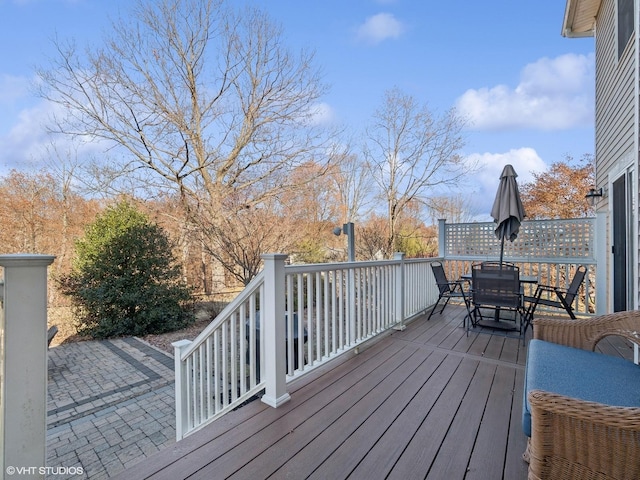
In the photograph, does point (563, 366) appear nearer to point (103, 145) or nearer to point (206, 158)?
point (206, 158)

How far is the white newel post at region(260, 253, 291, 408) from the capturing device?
214 cm

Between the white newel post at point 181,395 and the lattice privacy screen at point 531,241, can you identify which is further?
the lattice privacy screen at point 531,241

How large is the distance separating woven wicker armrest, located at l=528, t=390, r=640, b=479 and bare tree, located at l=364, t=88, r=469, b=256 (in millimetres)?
10316

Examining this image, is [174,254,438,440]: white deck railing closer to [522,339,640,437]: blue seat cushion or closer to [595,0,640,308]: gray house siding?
[522,339,640,437]: blue seat cushion

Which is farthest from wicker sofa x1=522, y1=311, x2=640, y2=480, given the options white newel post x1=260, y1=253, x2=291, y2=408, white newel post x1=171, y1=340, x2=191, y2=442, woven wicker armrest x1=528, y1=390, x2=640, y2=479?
white newel post x1=171, y1=340, x2=191, y2=442

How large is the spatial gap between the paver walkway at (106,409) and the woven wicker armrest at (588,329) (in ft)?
12.1

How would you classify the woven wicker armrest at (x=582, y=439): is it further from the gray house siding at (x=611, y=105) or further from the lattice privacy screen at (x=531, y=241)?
the lattice privacy screen at (x=531, y=241)

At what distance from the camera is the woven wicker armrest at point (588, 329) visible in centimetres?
198

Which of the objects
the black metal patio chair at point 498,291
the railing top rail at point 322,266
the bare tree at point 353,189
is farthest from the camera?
the bare tree at point 353,189

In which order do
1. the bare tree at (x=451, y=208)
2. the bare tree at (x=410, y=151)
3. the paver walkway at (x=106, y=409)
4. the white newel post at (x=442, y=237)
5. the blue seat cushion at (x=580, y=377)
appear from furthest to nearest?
the bare tree at (x=451, y=208) → the bare tree at (x=410, y=151) → the white newel post at (x=442, y=237) → the paver walkway at (x=106, y=409) → the blue seat cushion at (x=580, y=377)

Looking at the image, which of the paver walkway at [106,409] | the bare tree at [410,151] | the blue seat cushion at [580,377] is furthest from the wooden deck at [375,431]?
the bare tree at [410,151]

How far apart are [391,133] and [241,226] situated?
6.77m

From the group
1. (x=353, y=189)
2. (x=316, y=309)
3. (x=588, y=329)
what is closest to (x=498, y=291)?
(x=588, y=329)

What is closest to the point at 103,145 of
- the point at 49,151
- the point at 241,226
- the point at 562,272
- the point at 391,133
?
the point at 49,151
